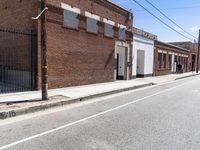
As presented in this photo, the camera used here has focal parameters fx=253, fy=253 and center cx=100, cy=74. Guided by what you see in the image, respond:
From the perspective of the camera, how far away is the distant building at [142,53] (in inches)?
937

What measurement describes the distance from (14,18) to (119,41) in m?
9.21

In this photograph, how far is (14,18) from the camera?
542 inches

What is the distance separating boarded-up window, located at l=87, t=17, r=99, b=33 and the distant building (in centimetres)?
684

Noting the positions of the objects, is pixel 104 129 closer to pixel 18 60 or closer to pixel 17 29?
pixel 18 60

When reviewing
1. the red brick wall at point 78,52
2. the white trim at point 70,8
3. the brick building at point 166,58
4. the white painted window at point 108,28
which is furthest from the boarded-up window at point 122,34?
the brick building at point 166,58

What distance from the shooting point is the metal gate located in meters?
12.9

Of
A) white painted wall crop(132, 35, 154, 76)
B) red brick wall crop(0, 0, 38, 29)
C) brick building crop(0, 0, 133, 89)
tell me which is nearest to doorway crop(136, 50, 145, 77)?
white painted wall crop(132, 35, 154, 76)

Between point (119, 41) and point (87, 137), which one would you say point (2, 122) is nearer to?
point (87, 137)

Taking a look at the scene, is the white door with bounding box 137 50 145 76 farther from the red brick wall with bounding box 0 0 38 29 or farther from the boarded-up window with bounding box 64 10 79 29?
the red brick wall with bounding box 0 0 38 29

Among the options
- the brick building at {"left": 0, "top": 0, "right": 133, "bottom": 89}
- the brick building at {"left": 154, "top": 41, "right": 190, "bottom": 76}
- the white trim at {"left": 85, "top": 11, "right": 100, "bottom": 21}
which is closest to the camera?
Answer: the brick building at {"left": 0, "top": 0, "right": 133, "bottom": 89}

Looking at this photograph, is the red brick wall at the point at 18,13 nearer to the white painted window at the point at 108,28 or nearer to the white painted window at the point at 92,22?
the white painted window at the point at 92,22

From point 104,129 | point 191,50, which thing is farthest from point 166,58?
point 104,129

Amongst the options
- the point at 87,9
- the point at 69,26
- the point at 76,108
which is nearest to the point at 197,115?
the point at 76,108

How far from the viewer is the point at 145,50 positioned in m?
26.2
